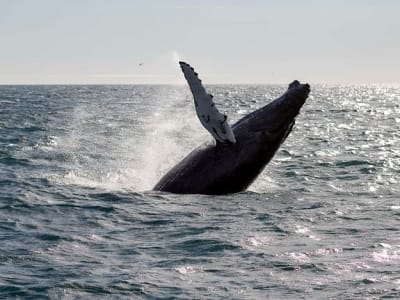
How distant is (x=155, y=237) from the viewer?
425 inches

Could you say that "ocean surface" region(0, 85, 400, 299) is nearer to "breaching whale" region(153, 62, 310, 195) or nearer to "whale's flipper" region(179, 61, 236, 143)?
"breaching whale" region(153, 62, 310, 195)

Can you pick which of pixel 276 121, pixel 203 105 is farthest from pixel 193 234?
pixel 276 121

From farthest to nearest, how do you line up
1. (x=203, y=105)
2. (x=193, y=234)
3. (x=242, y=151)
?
1. (x=242, y=151)
2. (x=203, y=105)
3. (x=193, y=234)

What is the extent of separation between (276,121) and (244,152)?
2.92 feet

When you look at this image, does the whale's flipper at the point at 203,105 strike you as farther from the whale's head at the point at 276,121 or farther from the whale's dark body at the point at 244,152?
the whale's head at the point at 276,121

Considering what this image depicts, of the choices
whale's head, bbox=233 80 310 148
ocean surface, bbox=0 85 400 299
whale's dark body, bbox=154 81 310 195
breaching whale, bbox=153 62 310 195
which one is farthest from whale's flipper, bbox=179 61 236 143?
ocean surface, bbox=0 85 400 299

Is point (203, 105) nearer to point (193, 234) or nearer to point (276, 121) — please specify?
point (276, 121)

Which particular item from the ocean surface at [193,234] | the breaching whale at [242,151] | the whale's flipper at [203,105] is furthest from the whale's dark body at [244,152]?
the whale's flipper at [203,105]

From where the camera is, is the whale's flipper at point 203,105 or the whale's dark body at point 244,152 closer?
the whale's flipper at point 203,105

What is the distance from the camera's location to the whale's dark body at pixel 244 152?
44.5 feet

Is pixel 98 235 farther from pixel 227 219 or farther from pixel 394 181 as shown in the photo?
pixel 394 181

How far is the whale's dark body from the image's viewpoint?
1357 cm

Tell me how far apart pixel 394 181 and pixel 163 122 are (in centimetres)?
2615

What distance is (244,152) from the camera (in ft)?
44.4
